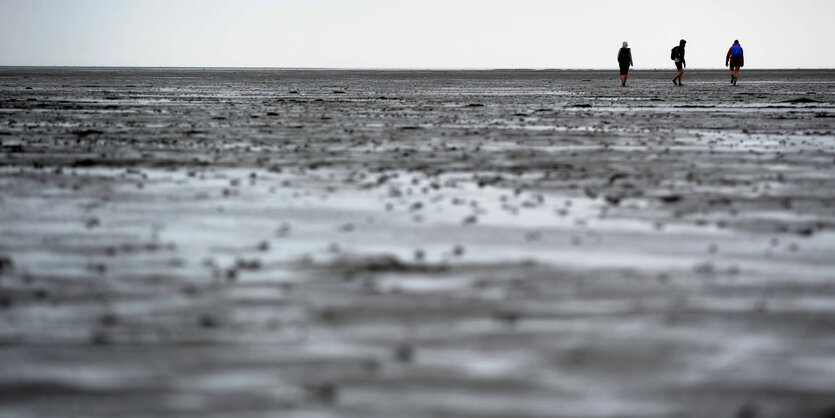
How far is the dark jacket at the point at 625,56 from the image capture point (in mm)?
39528

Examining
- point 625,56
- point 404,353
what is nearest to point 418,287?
point 404,353

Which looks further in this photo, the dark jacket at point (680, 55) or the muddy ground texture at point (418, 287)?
the dark jacket at point (680, 55)

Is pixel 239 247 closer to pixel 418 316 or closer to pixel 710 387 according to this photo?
pixel 418 316

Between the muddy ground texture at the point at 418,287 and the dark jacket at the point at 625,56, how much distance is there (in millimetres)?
29575

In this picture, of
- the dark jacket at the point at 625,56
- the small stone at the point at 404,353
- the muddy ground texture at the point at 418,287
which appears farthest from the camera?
the dark jacket at the point at 625,56

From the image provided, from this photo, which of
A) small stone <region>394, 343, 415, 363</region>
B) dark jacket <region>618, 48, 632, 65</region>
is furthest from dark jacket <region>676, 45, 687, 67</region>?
small stone <region>394, 343, 415, 363</region>

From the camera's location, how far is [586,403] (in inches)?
128

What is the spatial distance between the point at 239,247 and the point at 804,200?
4647mm

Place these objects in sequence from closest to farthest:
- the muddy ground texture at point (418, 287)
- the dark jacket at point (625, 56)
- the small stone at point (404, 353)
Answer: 1. the muddy ground texture at point (418, 287)
2. the small stone at point (404, 353)
3. the dark jacket at point (625, 56)

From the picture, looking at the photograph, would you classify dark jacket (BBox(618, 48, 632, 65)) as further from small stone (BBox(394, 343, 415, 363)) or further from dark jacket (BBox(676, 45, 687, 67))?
small stone (BBox(394, 343, 415, 363))

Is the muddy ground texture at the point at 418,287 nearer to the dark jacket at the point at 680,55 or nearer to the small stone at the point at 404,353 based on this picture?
the small stone at the point at 404,353

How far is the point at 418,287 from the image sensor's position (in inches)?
190

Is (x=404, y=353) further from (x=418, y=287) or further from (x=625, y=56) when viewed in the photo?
(x=625, y=56)

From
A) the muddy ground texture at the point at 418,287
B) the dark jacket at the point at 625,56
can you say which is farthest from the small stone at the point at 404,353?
the dark jacket at the point at 625,56
